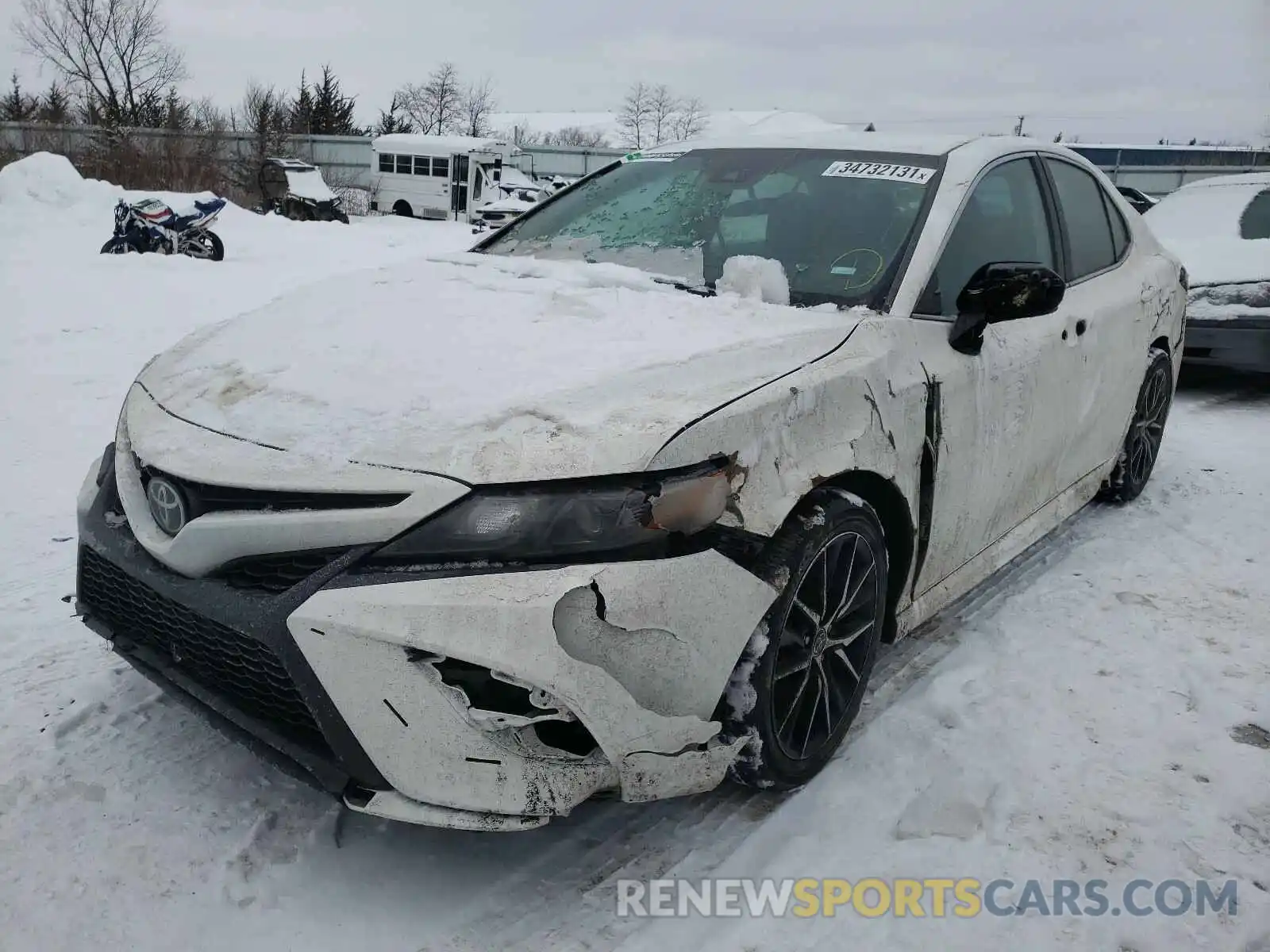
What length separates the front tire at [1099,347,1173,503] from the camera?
445 cm

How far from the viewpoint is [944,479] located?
276cm

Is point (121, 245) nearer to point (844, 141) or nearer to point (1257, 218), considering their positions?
point (844, 141)

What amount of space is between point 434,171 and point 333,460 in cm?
3029

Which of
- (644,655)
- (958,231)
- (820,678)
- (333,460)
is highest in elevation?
(958,231)

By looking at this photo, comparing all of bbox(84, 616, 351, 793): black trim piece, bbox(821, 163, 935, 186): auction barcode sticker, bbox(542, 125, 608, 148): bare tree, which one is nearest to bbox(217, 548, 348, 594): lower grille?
bbox(84, 616, 351, 793): black trim piece

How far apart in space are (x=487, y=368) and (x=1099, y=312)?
260 cm

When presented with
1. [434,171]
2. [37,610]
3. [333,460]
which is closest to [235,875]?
[333,460]

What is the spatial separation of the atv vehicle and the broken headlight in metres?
24.6

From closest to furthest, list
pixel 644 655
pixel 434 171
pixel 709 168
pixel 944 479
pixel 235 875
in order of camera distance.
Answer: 1. pixel 644 655
2. pixel 235 875
3. pixel 944 479
4. pixel 709 168
5. pixel 434 171

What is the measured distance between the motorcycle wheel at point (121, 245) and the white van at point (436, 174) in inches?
683

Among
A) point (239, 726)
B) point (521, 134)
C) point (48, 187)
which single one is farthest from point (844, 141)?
point (521, 134)

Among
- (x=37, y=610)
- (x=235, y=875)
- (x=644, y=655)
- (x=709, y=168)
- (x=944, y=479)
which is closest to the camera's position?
(x=644, y=655)

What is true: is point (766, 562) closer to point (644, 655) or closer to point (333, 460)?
point (644, 655)

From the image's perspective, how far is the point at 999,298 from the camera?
8.87 ft
